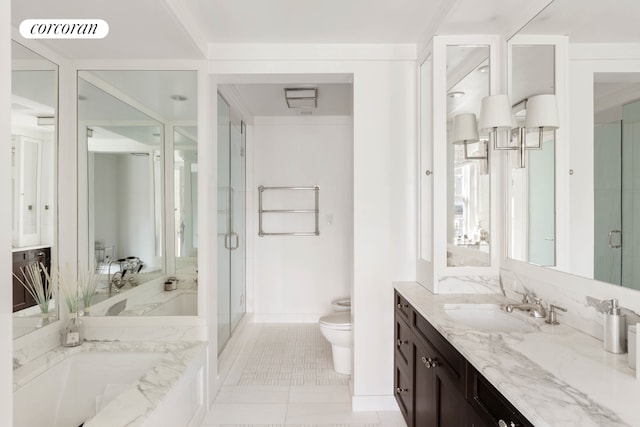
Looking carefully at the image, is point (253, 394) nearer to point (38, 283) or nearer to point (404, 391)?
point (404, 391)

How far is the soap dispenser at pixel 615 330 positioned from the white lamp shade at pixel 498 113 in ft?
3.30

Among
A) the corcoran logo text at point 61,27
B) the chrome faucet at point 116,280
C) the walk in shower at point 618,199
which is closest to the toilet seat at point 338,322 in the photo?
the chrome faucet at point 116,280

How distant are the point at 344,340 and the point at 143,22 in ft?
7.97

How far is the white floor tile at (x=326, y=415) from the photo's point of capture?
2379 millimetres

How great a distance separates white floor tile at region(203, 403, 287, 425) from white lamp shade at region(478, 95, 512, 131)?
2.14 meters

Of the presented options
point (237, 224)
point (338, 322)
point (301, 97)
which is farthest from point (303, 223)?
point (338, 322)

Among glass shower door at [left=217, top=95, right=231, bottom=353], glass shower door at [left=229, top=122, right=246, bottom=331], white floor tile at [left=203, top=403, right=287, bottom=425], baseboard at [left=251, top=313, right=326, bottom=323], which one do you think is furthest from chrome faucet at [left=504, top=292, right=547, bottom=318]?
baseboard at [left=251, top=313, right=326, bottom=323]

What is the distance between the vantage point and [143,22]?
6.32 feet

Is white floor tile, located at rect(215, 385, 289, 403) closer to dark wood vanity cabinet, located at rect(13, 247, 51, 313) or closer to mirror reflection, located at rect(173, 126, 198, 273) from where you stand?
mirror reflection, located at rect(173, 126, 198, 273)

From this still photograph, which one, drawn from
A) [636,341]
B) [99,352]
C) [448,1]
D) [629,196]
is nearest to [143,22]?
[448,1]

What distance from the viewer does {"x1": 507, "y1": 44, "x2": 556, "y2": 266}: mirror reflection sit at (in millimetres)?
1709

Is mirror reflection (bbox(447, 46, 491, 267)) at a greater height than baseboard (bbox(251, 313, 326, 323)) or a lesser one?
greater

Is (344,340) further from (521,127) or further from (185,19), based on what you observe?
(185,19)

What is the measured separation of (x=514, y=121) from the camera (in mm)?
1968
